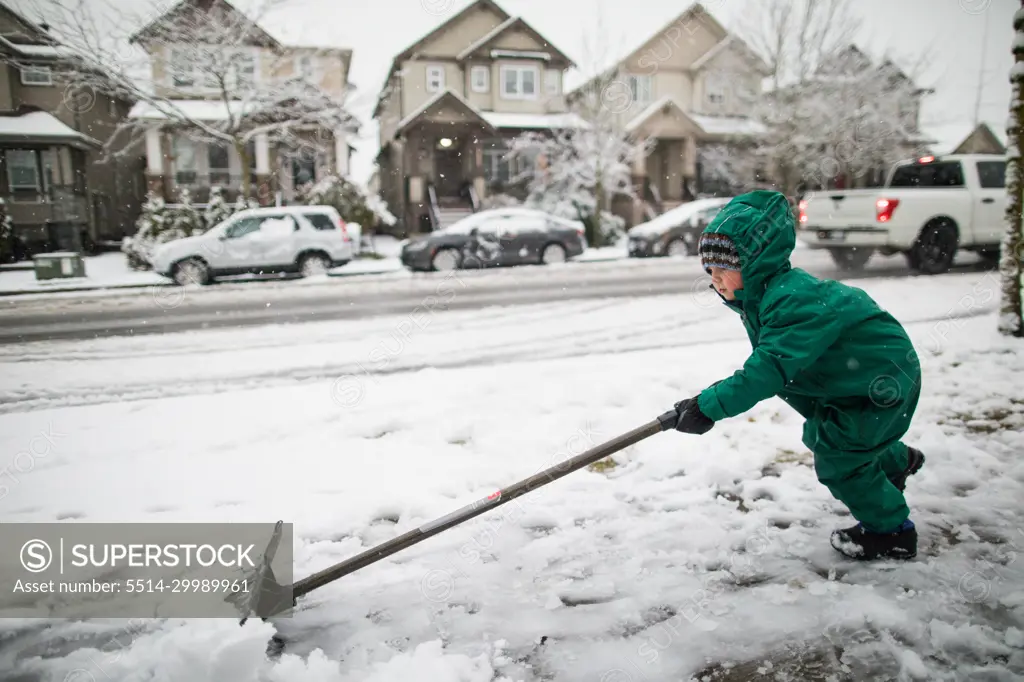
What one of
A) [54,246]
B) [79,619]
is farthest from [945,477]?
[54,246]

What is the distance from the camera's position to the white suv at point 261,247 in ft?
43.6

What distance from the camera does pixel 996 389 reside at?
15.3 ft

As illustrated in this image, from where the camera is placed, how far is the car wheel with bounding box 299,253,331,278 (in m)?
14.2

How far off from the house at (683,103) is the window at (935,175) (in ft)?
50.8

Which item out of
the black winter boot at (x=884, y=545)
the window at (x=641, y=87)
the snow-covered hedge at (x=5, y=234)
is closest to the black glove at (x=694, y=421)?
the black winter boot at (x=884, y=545)

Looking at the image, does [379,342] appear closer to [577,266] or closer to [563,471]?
[563,471]

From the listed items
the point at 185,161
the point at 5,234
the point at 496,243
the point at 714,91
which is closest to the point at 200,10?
the point at 185,161

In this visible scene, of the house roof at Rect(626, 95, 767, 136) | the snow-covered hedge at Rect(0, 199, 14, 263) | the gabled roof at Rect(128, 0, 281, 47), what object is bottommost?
the snow-covered hedge at Rect(0, 199, 14, 263)

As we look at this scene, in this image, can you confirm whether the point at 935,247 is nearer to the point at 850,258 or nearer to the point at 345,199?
the point at 850,258

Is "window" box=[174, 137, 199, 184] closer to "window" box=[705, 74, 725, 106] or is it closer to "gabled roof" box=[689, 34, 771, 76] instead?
"gabled roof" box=[689, 34, 771, 76]

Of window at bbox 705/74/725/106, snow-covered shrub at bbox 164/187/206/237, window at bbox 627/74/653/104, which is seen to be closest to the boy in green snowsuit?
snow-covered shrub at bbox 164/187/206/237

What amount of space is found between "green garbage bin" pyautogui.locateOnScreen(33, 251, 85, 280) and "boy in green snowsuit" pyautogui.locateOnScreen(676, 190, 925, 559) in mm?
14486

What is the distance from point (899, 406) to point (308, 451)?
331 cm

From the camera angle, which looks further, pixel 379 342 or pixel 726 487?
pixel 379 342
